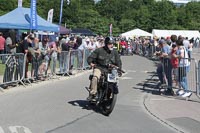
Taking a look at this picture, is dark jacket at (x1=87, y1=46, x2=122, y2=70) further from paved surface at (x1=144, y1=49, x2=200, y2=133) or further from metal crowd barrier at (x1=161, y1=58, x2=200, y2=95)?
metal crowd barrier at (x1=161, y1=58, x2=200, y2=95)

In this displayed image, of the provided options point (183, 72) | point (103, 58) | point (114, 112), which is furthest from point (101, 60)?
point (183, 72)

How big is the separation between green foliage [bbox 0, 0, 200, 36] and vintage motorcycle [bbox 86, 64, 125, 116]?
82.8m

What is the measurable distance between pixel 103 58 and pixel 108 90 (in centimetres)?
86

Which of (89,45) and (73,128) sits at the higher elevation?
(89,45)

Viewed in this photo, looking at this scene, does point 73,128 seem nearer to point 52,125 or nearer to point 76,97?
point 52,125

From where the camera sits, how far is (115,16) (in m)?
124

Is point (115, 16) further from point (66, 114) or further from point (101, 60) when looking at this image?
point (66, 114)

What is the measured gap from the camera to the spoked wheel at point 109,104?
10387 millimetres

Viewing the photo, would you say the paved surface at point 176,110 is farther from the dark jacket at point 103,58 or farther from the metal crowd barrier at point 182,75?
the dark jacket at point 103,58

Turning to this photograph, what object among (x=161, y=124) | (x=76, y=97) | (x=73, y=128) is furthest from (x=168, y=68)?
(x=73, y=128)

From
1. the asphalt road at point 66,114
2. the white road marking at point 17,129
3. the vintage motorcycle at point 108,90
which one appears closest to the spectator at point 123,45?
the asphalt road at point 66,114

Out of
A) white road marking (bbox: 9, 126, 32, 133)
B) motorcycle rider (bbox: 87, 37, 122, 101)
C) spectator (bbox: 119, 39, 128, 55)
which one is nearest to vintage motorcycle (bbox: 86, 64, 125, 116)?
motorcycle rider (bbox: 87, 37, 122, 101)

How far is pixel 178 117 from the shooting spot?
10.5 meters

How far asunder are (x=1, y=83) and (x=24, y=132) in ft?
20.8
